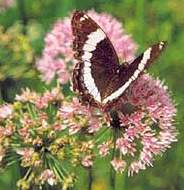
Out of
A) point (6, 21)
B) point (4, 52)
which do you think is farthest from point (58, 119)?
point (6, 21)

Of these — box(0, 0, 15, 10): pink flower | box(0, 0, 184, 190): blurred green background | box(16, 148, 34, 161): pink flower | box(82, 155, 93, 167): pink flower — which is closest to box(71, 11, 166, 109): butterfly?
box(82, 155, 93, 167): pink flower

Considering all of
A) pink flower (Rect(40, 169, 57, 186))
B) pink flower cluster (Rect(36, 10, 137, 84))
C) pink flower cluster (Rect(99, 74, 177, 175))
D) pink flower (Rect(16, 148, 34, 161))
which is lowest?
pink flower (Rect(40, 169, 57, 186))

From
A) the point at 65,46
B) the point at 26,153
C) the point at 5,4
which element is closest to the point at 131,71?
the point at 26,153

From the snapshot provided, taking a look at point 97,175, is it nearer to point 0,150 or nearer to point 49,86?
point 49,86

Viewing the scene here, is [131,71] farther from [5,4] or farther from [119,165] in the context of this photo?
[5,4]

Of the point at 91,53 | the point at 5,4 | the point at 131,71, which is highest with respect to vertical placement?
the point at 5,4

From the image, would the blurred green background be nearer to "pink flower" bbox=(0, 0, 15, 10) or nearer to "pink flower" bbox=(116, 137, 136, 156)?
"pink flower" bbox=(0, 0, 15, 10)
